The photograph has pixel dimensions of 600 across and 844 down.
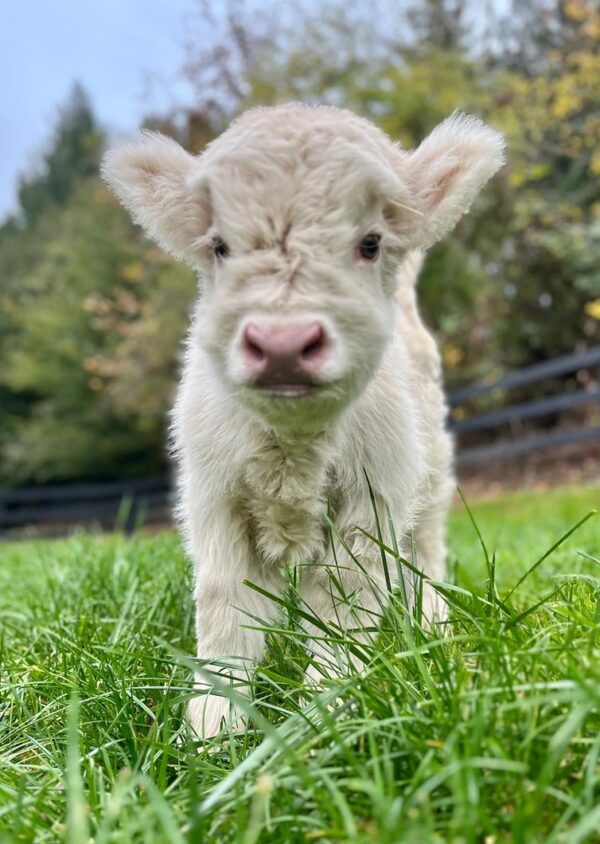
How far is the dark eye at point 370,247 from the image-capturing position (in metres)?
2.02

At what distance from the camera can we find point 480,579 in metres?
3.82

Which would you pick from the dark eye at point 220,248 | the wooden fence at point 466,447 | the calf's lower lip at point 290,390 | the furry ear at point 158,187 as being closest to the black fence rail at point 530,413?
the wooden fence at point 466,447

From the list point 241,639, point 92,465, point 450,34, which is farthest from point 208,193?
point 92,465

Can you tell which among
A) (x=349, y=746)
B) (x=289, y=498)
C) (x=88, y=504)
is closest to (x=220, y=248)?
(x=289, y=498)

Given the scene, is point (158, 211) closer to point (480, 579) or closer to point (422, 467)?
point (422, 467)

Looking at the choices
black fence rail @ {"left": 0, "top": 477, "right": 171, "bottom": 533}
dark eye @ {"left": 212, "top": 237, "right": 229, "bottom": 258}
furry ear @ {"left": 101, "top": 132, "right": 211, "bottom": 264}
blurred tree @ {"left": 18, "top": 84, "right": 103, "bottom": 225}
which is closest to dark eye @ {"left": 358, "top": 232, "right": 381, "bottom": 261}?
dark eye @ {"left": 212, "top": 237, "right": 229, "bottom": 258}

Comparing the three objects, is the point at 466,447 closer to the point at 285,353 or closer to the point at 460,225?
the point at 460,225

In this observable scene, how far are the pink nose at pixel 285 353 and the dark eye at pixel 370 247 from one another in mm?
435

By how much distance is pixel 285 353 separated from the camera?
1.64 meters

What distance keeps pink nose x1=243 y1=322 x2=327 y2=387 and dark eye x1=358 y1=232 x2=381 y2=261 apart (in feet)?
1.43

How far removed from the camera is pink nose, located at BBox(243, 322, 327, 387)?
1.64 meters

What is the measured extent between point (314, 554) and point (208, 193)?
1074mm

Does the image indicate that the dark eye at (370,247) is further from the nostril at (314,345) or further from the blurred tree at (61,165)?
the blurred tree at (61,165)

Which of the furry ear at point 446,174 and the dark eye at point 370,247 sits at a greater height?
the furry ear at point 446,174
